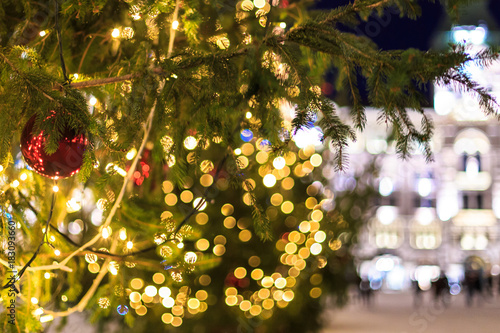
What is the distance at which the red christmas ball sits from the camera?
7.11 feet

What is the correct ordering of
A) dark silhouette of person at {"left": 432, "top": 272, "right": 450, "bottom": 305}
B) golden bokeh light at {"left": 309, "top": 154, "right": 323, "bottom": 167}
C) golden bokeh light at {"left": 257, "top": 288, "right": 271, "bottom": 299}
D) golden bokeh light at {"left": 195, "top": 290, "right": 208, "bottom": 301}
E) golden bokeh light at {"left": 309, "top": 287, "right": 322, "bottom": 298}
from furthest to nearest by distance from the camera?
dark silhouette of person at {"left": 432, "top": 272, "right": 450, "bottom": 305}
golden bokeh light at {"left": 309, "top": 154, "right": 323, "bottom": 167}
golden bokeh light at {"left": 309, "top": 287, "right": 322, "bottom": 298}
golden bokeh light at {"left": 257, "top": 288, "right": 271, "bottom": 299}
golden bokeh light at {"left": 195, "top": 290, "right": 208, "bottom": 301}

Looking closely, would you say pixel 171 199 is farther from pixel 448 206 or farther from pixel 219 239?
pixel 448 206

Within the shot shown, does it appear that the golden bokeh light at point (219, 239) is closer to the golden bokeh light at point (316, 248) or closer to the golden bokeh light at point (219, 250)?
the golden bokeh light at point (219, 250)

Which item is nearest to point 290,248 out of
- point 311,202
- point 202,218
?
point 311,202

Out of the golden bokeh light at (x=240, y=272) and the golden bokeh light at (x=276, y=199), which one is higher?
the golden bokeh light at (x=276, y=199)

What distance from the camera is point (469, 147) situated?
129 feet

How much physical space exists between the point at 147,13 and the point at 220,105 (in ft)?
1.66

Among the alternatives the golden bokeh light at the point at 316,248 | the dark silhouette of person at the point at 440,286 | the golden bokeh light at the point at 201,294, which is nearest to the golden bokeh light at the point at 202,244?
the golden bokeh light at the point at 201,294

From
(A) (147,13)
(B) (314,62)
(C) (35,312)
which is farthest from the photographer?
(B) (314,62)

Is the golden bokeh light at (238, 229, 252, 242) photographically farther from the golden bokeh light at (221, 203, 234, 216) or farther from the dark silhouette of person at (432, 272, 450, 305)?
the dark silhouette of person at (432, 272, 450, 305)

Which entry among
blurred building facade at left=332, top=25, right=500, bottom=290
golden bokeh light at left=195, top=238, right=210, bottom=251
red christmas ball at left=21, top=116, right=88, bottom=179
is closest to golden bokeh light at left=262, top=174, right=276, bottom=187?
golden bokeh light at left=195, top=238, right=210, bottom=251

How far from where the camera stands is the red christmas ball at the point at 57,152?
217 cm

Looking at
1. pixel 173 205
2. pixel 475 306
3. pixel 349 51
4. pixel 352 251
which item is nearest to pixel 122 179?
pixel 349 51

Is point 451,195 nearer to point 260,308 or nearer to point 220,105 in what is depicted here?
point 260,308
